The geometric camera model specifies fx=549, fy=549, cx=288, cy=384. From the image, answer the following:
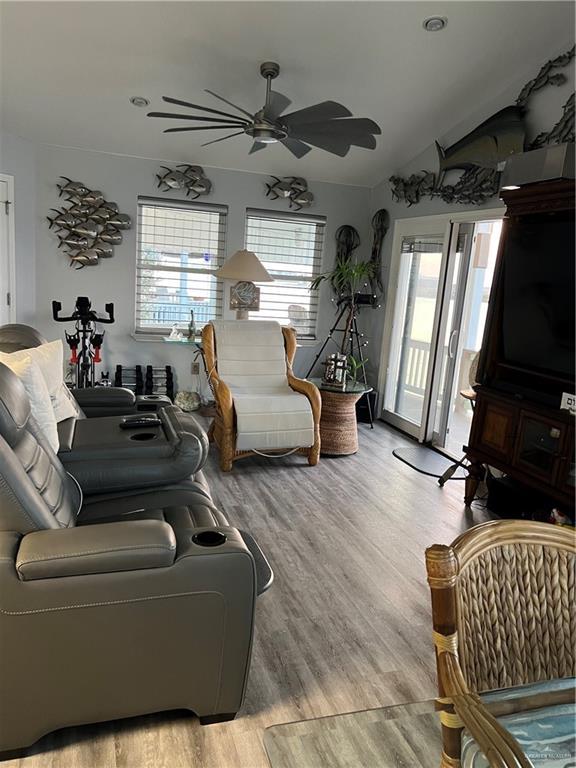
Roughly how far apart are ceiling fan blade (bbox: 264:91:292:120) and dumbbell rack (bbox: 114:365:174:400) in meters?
2.93

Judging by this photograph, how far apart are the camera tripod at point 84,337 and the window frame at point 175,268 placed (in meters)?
0.37

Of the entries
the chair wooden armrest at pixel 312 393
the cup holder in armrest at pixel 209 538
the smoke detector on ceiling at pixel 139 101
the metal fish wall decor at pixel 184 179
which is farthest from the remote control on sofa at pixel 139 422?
the metal fish wall decor at pixel 184 179

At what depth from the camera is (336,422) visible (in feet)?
14.9

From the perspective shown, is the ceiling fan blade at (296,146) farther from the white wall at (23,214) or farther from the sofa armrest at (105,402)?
the white wall at (23,214)

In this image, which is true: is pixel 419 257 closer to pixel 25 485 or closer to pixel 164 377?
pixel 164 377

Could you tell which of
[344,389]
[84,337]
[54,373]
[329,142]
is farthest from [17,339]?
[344,389]

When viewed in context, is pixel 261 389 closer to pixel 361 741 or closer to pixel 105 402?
pixel 105 402

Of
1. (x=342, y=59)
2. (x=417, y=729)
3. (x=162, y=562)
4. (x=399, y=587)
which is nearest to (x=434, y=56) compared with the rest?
(x=342, y=59)

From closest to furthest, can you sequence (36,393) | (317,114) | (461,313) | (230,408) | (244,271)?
(36,393)
(317,114)
(230,408)
(461,313)
(244,271)

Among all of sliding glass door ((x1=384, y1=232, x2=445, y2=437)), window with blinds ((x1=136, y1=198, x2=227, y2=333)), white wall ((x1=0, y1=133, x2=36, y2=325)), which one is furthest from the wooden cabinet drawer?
white wall ((x1=0, y1=133, x2=36, y2=325))

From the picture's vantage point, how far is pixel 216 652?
1679 mm

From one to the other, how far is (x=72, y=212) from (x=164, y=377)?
1764 mm

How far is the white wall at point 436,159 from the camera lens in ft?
11.4

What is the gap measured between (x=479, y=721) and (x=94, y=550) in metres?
1.04
